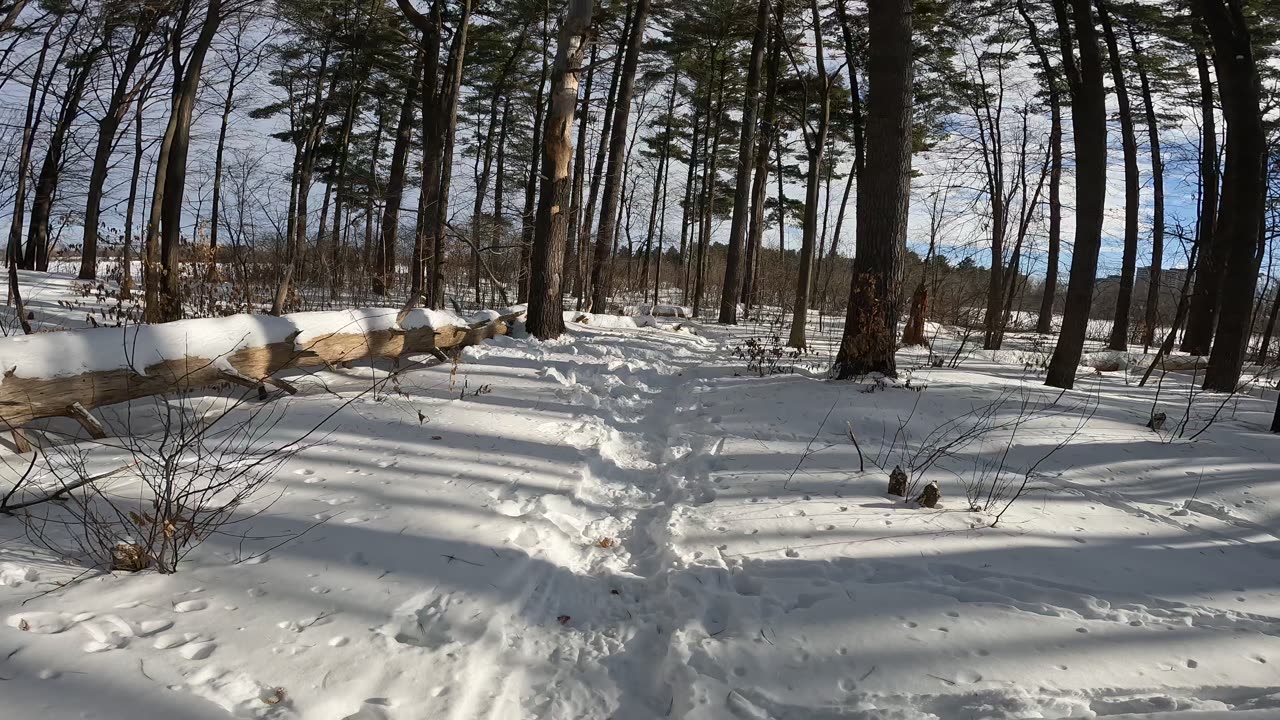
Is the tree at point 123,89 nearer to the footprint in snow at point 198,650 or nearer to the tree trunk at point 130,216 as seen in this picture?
the tree trunk at point 130,216

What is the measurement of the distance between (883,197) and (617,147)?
290 inches

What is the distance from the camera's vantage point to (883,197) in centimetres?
620

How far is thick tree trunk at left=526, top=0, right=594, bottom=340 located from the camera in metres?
7.93

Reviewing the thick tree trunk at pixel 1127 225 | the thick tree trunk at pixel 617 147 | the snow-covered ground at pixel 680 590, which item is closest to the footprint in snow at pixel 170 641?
the snow-covered ground at pixel 680 590

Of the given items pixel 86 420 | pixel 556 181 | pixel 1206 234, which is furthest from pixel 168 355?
pixel 1206 234

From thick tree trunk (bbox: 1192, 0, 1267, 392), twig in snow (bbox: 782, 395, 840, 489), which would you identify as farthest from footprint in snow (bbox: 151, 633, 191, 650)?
thick tree trunk (bbox: 1192, 0, 1267, 392)

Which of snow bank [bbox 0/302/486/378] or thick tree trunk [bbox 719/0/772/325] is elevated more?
thick tree trunk [bbox 719/0/772/325]

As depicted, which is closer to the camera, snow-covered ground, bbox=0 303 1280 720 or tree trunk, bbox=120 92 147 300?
snow-covered ground, bbox=0 303 1280 720

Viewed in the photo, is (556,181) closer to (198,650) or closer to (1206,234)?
(198,650)

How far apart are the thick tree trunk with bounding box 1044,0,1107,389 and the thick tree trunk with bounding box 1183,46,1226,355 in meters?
6.79

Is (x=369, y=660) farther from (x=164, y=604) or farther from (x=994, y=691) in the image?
(x=994, y=691)

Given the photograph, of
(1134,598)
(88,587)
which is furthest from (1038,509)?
(88,587)

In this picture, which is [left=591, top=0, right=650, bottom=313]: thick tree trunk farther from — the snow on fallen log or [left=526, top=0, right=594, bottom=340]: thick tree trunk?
the snow on fallen log

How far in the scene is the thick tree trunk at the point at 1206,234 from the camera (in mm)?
11883
